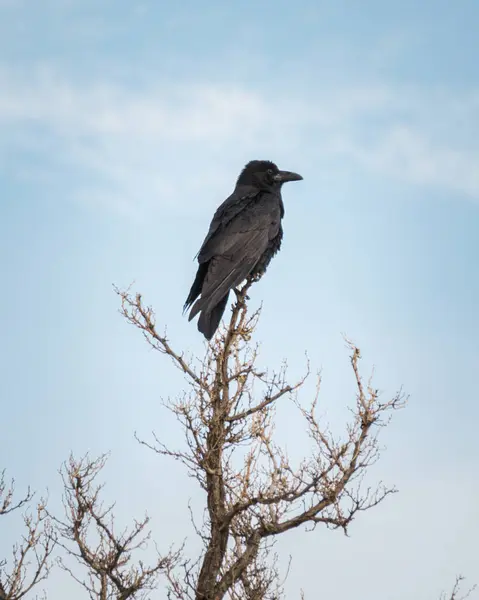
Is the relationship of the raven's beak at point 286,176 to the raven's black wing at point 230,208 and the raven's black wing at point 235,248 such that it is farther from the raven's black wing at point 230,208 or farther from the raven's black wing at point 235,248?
the raven's black wing at point 235,248

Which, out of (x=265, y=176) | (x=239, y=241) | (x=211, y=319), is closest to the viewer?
(x=211, y=319)

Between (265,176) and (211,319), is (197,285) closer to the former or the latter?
(211,319)

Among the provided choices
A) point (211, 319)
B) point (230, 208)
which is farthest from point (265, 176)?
point (211, 319)

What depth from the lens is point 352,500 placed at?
29.5 feet

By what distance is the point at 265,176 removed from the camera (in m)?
12.9

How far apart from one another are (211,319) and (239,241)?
5.62 ft

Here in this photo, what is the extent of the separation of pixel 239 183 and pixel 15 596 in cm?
767

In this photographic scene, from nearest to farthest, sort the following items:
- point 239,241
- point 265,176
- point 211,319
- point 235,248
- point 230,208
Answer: point 211,319 < point 235,248 < point 239,241 < point 230,208 < point 265,176

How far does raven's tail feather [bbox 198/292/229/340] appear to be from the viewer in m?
9.62

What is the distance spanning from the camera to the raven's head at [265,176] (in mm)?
12891

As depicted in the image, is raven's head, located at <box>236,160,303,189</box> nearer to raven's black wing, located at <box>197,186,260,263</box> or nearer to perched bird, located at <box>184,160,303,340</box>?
perched bird, located at <box>184,160,303,340</box>

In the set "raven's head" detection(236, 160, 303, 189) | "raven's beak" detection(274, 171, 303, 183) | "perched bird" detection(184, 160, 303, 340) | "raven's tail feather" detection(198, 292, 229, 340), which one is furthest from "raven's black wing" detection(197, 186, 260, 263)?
"raven's tail feather" detection(198, 292, 229, 340)

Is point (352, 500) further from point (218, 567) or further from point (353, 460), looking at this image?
point (218, 567)

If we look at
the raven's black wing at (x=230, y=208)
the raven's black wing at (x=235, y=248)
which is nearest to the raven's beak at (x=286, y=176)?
the raven's black wing at (x=230, y=208)
